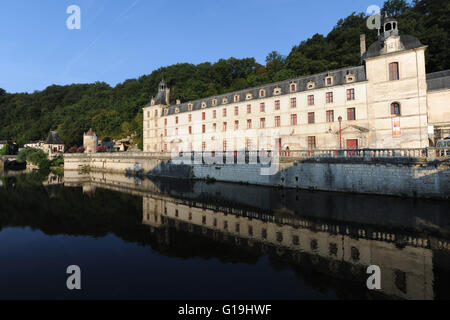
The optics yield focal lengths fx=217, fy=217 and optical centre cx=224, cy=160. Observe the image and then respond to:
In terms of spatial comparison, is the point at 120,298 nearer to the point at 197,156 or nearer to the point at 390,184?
the point at 390,184

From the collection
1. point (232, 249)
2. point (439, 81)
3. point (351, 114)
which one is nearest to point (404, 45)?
point (439, 81)

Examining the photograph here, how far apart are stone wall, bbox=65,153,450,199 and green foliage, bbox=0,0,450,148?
94.7 feet

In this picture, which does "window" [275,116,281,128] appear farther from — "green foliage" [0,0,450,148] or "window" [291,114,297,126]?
"green foliage" [0,0,450,148]

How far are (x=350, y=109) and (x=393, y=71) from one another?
5353 mm

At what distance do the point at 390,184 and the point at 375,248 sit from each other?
413 inches

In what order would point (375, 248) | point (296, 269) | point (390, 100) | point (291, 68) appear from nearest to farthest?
point (296, 269)
point (375, 248)
point (390, 100)
point (291, 68)

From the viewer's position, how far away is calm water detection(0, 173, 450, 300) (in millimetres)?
5719

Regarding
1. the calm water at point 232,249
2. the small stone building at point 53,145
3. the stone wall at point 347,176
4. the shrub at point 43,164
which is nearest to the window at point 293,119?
the stone wall at point 347,176

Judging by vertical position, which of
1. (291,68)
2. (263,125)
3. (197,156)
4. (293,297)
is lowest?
(293,297)

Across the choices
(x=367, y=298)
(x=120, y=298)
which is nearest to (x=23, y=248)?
(x=120, y=298)

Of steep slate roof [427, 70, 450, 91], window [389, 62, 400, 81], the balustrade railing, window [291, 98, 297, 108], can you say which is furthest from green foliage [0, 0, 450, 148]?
the balustrade railing

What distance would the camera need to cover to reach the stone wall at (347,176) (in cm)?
1451

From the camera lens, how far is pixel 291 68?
157 ft

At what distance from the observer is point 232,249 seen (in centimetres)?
834
